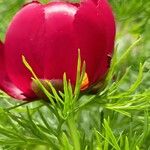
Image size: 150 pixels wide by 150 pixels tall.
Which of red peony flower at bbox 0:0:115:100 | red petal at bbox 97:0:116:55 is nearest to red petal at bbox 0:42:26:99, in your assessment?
red peony flower at bbox 0:0:115:100

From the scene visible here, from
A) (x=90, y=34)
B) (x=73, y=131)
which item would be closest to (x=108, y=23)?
(x=90, y=34)

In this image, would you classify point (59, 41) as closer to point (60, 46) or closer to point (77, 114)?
point (60, 46)

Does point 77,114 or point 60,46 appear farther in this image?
point 77,114

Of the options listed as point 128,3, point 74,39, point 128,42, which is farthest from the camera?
point 128,42

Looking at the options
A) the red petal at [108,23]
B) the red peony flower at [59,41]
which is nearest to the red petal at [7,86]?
the red peony flower at [59,41]

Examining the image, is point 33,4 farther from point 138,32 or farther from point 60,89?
point 138,32

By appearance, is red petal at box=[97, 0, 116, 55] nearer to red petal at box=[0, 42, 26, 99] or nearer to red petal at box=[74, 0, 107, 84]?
red petal at box=[74, 0, 107, 84]

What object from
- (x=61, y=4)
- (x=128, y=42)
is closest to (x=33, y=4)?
(x=61, y=4)
